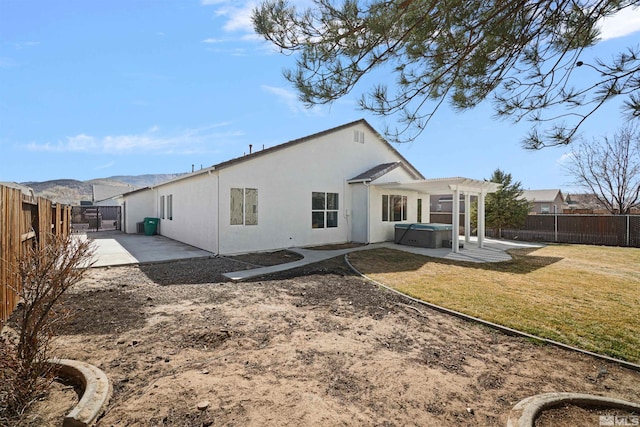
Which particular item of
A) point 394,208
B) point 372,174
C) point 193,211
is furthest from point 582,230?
point 193,211

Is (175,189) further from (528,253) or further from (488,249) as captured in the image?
(528,253)

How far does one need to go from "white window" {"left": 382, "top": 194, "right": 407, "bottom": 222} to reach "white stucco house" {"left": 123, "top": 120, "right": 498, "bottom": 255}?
5 cm

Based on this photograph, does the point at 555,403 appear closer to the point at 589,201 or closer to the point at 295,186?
the point at 295,186

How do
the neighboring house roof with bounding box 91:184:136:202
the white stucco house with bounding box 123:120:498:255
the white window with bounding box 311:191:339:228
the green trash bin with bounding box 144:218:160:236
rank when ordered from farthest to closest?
the neighboring house roof with bounding box 91:184:136:202 < the green trash bin with bounding box 144:218:160:236 < the white window with bounding box 311:191:339:228 < the white stucco house with bounding box 123:120:498:255

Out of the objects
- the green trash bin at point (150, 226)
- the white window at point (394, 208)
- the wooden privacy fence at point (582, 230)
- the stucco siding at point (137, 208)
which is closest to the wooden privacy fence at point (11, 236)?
the white window at point (394, 208)

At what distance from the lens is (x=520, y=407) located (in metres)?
2.77

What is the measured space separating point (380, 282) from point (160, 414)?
233 inches

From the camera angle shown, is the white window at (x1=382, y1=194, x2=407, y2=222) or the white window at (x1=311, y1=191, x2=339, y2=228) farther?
the white window at (x1=382, y1=194, x2=407, y2=222)

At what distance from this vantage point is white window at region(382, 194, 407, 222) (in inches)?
617

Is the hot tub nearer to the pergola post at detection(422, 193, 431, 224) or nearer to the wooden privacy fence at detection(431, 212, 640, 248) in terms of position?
the pergola post at detection(422, 193, 431, 224)

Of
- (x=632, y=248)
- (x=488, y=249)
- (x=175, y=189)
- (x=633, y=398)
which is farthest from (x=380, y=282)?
(x=632, y=248)

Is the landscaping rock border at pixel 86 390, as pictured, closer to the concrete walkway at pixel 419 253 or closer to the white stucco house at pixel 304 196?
the concrete walkway at pixel 419 253

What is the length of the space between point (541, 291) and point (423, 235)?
7157 millimetres

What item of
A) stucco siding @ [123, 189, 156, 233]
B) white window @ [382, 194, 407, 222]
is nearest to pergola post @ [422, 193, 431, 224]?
white window @ [382, 194, 407, 222]
